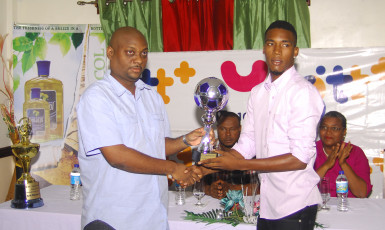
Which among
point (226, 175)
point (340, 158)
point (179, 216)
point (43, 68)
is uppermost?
point (43, 68)

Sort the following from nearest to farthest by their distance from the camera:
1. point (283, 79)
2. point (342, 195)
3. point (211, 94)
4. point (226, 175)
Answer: point (283, 79)
point (211, 94)
point (342, 195)
point (226, 175)

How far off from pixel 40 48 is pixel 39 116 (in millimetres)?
752

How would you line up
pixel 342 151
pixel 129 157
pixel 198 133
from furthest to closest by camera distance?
pixel 342 151 → pixel 198 133 → pixel 129 157

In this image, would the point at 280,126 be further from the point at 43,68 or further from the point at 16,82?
the point at 16,82

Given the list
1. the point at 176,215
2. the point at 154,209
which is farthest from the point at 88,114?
the point at 176,215

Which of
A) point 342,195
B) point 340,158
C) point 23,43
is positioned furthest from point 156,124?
point 23,43

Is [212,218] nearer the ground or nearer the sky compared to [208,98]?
nearer the ground

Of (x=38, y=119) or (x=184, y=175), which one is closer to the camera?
(x=184, y=175)

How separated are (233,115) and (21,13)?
2.89 m

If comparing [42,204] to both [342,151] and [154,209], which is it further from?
[342,151]

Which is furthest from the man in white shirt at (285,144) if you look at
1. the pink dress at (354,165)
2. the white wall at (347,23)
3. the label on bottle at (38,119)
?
the label on bottle at (38,119)

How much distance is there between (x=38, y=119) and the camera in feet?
15.3

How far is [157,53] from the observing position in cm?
443

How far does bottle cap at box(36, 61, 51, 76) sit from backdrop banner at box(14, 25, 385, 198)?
0.15ft
